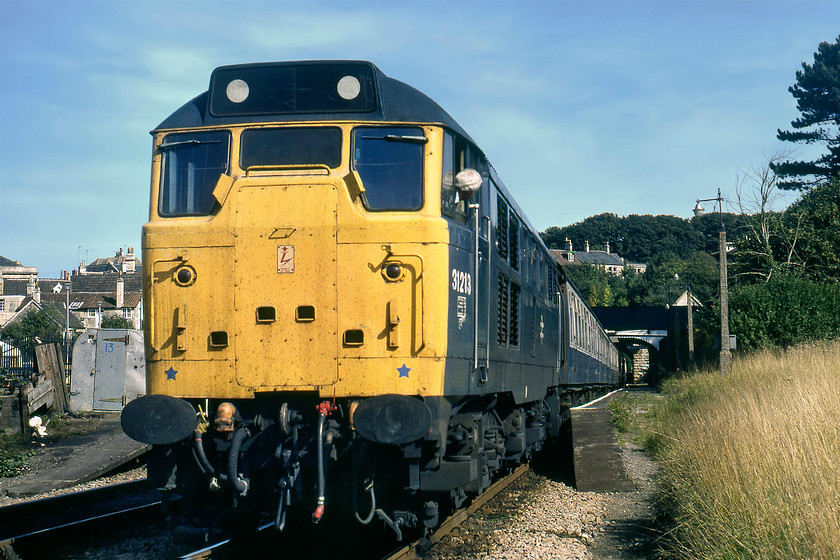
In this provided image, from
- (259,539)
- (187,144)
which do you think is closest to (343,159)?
(187,144)

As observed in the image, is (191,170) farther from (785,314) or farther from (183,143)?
(785,314)

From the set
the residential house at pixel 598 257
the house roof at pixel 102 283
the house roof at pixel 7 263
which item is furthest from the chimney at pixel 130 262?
the residential house at pixel 598 257

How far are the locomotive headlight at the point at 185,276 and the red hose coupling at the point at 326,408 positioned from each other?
55.4 inches

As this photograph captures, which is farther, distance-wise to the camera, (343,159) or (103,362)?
(103,362)

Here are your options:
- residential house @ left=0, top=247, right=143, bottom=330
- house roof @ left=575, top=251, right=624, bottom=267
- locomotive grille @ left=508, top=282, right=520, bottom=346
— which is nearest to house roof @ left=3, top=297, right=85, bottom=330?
residential house @ left=0, top=247, right=143, bottom=330

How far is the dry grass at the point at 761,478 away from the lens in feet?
17.8

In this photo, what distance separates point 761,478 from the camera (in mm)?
6566

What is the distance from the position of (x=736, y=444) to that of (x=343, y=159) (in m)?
4.67

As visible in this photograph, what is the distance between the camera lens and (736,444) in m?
7.75

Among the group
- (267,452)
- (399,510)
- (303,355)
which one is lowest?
(399,510)

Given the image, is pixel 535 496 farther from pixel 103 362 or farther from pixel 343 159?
Result: pixel 103 362

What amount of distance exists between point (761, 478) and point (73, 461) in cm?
1010

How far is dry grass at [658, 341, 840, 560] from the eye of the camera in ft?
17.8

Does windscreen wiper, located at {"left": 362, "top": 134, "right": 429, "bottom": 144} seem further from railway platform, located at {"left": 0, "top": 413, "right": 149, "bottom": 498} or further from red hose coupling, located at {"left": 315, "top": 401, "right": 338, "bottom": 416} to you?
railway platform, located at {"left": 0, "top": 413, "right": 149, "bottom": 498}
